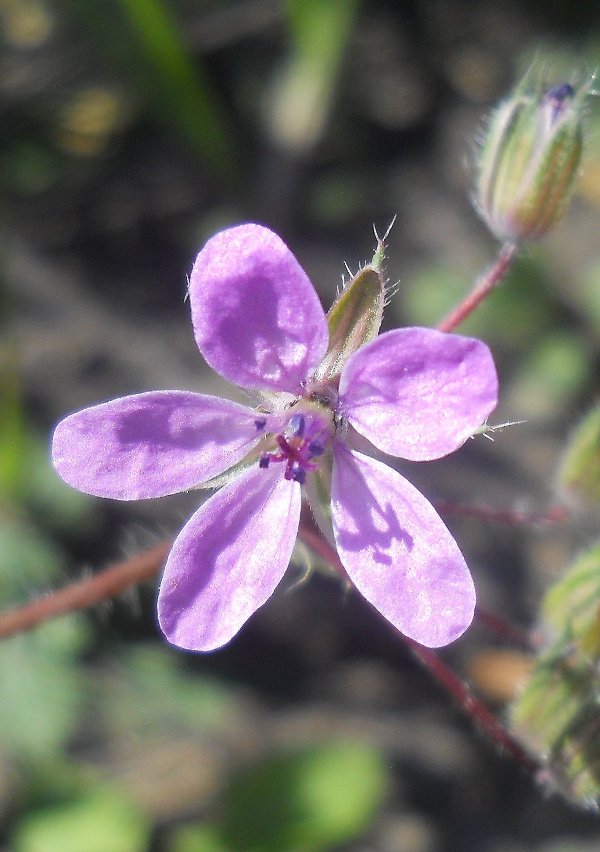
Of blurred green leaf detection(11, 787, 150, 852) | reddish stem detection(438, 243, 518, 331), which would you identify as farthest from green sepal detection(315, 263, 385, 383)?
blurred green leaf detection(11, 787, 150, 852)

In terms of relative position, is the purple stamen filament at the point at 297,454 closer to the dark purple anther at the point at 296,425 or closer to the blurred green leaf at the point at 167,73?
the dark purple anther at the point at 296,425

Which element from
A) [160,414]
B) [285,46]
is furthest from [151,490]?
[285,46]

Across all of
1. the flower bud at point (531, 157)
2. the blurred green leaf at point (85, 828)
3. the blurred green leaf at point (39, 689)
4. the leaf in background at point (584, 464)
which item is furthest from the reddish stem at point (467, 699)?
the blurred green leaf at point (85, 828)

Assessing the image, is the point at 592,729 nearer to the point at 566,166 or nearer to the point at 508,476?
the point at 566,166

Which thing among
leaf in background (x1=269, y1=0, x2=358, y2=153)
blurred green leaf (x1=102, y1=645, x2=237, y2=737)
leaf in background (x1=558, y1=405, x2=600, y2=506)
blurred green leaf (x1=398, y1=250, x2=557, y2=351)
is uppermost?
leaf in background (x1=269, y1=0, x2=358, y2=153)

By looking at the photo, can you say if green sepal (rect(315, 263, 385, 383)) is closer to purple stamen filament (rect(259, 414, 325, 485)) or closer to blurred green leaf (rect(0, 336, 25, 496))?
purple stamen filament (rect(259, 414, 325, 485))
